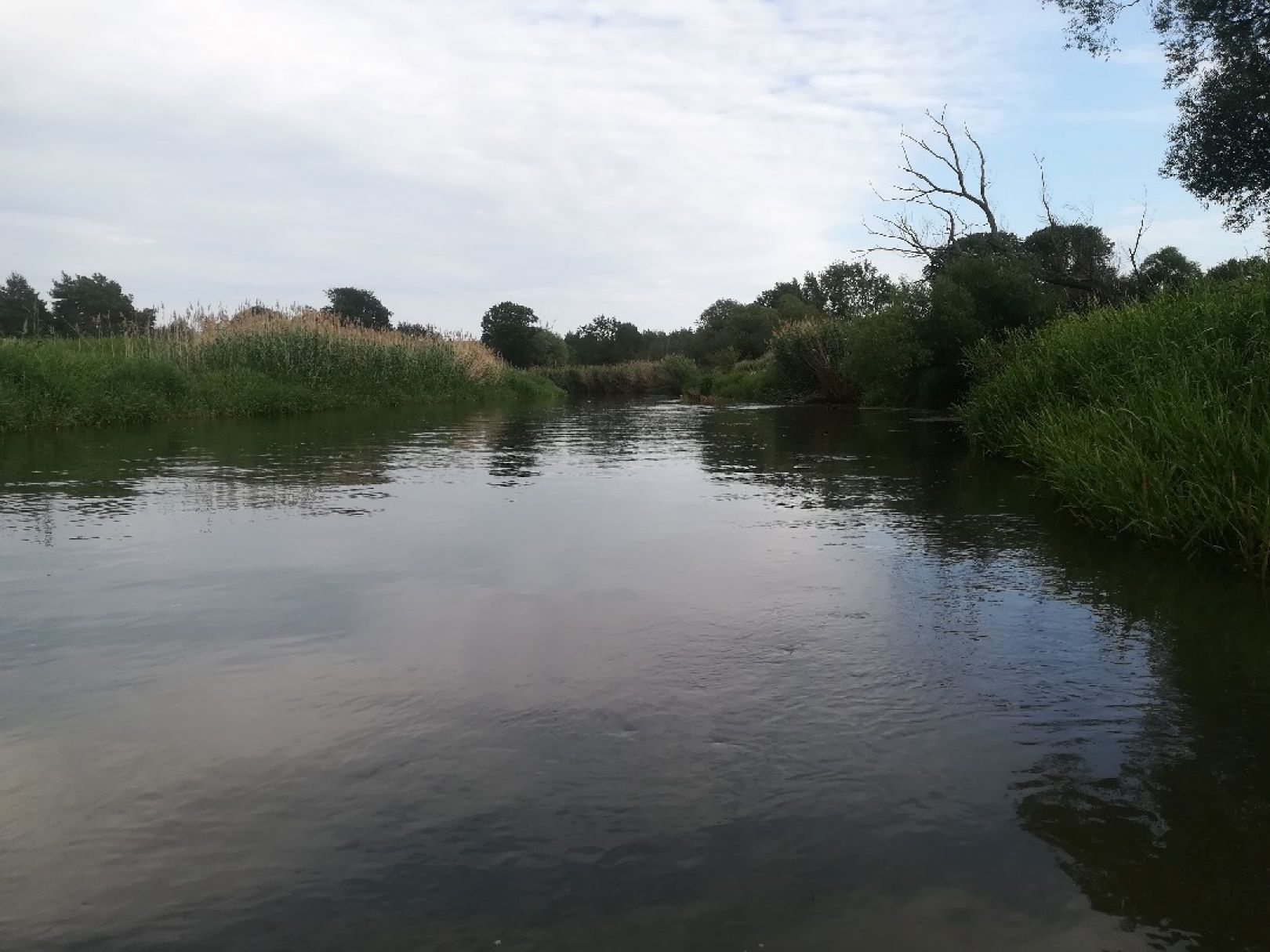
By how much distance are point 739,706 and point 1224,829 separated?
180 cm

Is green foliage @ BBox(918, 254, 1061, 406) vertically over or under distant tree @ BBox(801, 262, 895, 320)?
under

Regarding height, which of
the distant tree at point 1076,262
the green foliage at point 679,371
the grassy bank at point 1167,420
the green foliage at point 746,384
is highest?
the distant tree at point 1076,262

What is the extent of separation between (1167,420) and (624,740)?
6.57 meters

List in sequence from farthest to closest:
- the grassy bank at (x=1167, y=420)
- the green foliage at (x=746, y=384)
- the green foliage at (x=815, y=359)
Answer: the green foliage at (x=746, y=384)
the green foliage at (x=815, y=359)
the grassy bank at (x=1167, y=420)

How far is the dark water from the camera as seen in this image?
2.60 meters

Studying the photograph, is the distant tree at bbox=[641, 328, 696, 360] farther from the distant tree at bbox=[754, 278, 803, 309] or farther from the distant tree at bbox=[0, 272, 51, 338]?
the distant tree at bbox=[0, 272, 51, 338]

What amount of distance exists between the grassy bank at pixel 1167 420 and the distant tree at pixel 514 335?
199 feet

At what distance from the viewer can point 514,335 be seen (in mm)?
71875

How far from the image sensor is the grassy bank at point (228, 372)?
1762 cm

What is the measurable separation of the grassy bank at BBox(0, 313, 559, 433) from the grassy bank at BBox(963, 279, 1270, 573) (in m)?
16.8

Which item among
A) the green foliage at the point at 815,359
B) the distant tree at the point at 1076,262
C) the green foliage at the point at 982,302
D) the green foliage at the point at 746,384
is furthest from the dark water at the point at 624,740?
the green foliage at the point at 746,384

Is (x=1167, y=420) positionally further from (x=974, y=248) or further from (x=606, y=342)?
(x=606, y=342)

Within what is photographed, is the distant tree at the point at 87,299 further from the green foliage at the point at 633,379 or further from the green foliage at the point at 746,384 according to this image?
the green foliage at the point at 746,384

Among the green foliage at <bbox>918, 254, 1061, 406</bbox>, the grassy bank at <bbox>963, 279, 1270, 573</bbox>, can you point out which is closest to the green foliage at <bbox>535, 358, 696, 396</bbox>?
the green foliage at <bbox>918, 254, 1061, 406</bbox>
